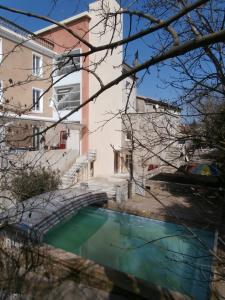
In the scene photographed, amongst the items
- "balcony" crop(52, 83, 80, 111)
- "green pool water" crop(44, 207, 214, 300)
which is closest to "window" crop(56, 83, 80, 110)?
"balcony" crop(52, 83, 80, 111)

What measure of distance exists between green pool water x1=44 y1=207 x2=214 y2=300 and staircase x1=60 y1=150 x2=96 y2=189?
7.35m

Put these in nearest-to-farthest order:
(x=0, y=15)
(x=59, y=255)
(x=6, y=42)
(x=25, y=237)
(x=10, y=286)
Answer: (x=0, y=15)
(x=10, y=286)
(x=59, y=255)
(x=25, y=237)
(x=6, y=42)

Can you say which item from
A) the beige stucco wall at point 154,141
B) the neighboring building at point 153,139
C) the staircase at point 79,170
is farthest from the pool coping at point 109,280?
the staircase at point 79,170

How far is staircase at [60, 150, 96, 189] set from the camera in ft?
91.5

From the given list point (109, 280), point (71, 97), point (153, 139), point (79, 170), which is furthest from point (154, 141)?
point (71, 97)

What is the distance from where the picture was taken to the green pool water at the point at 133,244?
11.8m

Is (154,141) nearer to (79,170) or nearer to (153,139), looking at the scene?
(153,139)

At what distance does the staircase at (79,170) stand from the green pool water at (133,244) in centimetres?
735

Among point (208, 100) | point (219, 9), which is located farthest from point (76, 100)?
point (219, 9)

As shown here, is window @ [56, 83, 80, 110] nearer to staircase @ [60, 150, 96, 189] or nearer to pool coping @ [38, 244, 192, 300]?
staircase @ [60, 150, 96, 189]

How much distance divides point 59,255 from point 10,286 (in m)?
2.87

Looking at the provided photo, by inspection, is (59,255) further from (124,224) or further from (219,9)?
(219,9)

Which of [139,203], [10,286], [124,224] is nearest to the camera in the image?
[10,286]

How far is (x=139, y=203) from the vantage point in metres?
21.5
